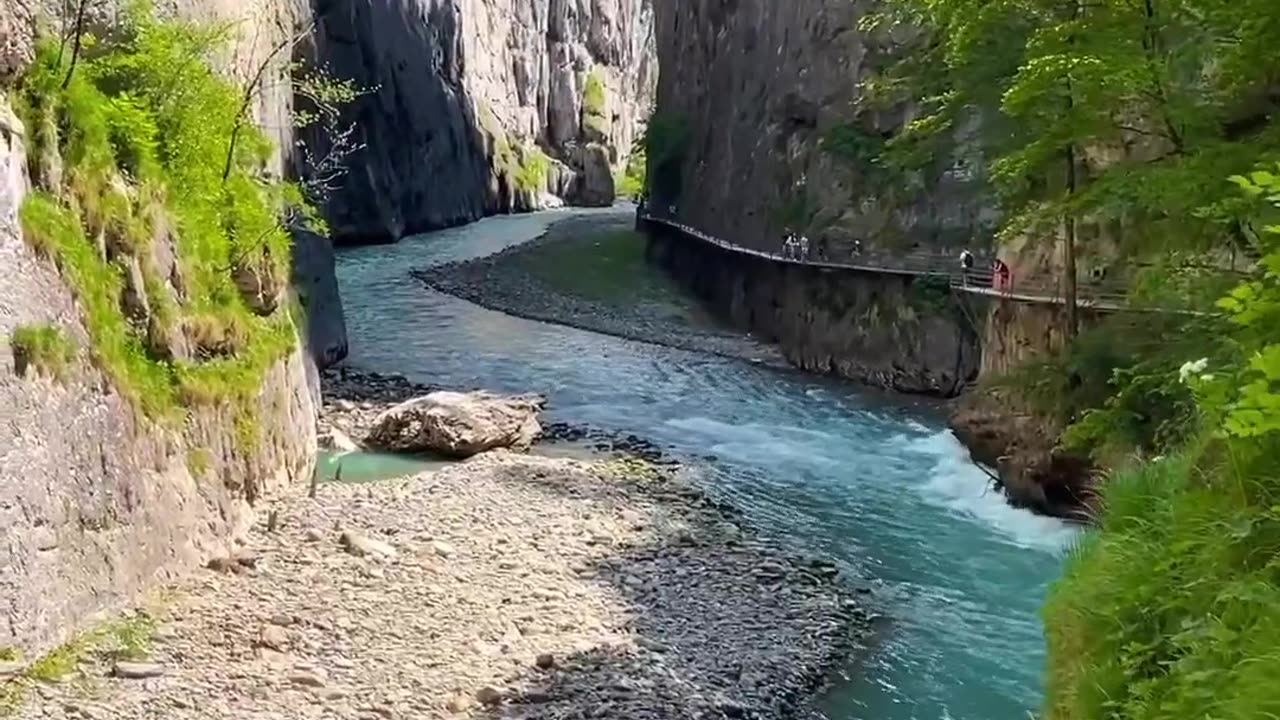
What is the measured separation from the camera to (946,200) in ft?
109

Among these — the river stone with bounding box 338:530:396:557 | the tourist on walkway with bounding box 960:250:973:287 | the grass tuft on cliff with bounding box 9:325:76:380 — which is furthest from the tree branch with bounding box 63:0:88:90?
the tourist on walkway with bounding box 960:250:973:287

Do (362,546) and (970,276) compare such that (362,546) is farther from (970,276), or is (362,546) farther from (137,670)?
(970,276)

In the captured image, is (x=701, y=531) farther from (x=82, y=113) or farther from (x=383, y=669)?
(x=82, y=113)

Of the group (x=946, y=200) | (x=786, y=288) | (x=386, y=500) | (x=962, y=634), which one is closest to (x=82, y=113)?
(x=386, y=500)

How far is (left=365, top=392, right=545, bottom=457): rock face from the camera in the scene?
76.7ft

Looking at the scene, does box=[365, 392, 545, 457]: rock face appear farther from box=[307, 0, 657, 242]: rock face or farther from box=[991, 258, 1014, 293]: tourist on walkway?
box=[307, 0, 657, 242]: rock face

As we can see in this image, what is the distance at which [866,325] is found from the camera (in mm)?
33688

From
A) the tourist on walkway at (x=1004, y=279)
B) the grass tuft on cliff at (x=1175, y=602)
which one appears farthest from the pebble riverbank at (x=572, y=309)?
the grass tuft on cliff at (x=1175, y=602)

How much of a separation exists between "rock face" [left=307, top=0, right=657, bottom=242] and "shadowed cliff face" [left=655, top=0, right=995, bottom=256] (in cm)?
1758

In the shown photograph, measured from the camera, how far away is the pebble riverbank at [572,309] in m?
39.3

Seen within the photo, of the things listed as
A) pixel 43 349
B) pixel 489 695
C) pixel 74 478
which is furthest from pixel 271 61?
pixel 489 695

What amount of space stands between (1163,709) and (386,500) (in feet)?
47.6

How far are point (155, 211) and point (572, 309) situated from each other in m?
31.1

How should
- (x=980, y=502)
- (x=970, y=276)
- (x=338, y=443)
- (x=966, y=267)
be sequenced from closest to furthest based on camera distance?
(x=980, y=502)
(x=338, y=443)
(x=966, y=267)
(x=970, y=276)
